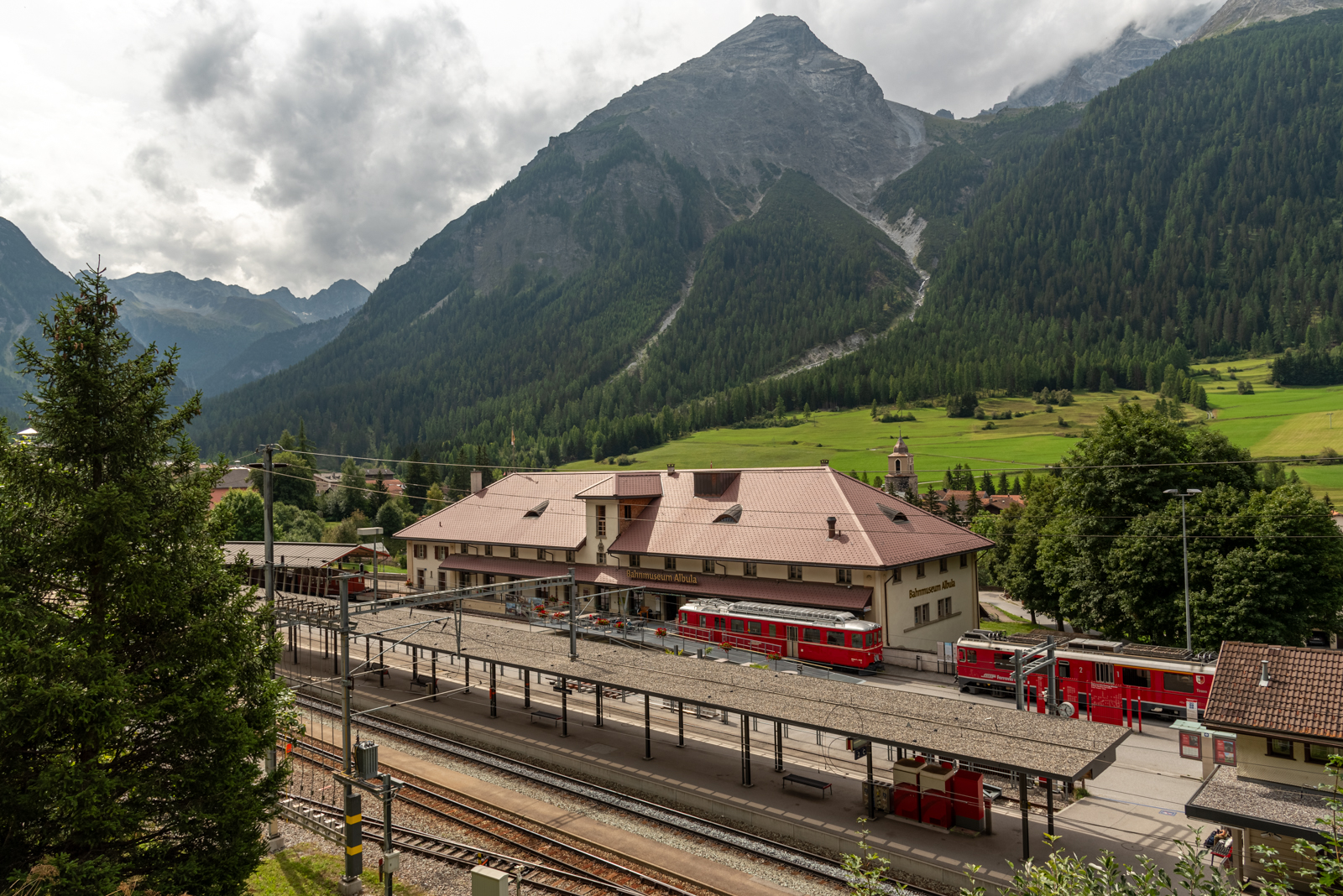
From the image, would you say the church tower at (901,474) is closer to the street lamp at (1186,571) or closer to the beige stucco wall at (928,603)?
the beige stucco wall at (928,603)

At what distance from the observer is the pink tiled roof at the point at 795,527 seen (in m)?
45.2

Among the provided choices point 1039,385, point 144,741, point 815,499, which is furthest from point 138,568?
point 1039,385

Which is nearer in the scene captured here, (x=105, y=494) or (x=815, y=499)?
(x=105, y=494)

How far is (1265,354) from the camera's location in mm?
194375

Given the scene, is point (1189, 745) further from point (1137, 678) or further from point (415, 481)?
point (415, 481)

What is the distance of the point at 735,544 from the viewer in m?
49.3

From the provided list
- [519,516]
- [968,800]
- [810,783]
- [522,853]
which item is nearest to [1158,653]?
[968,800]

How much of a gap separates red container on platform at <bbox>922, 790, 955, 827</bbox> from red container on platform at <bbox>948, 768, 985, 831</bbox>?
0.82 ft

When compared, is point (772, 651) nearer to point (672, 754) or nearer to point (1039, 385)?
point (672, 754)

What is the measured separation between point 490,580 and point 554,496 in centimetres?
885

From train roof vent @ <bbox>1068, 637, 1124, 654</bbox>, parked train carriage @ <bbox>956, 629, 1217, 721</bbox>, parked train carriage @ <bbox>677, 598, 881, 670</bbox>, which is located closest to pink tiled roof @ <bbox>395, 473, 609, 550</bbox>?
parked train carriage @ <bbox>677, 598, 881, 670</bbox>

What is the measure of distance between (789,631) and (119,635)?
33.5m

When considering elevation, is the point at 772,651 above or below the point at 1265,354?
below

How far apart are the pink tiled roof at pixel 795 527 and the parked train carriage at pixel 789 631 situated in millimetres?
3528
